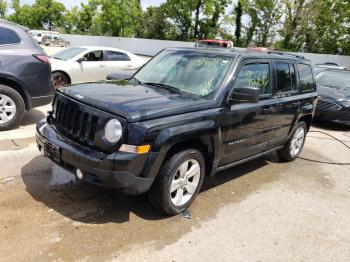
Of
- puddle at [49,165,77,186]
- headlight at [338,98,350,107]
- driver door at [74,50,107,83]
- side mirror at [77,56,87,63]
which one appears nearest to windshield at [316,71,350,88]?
headlight at [338,98,350,107]

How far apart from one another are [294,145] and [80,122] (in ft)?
13.7

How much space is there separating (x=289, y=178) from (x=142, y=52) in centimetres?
3959

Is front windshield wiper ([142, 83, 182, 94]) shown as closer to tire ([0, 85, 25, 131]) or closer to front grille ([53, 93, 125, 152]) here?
front grille ([53, 93, 125, 152])

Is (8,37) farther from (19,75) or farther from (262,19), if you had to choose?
(262,19)

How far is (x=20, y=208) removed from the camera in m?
4.07

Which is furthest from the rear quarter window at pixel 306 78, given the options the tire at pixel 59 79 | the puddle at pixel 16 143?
the tire at pixel 59 79

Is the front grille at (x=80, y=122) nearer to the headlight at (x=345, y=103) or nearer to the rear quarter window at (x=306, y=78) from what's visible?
the rear quarter window at (x=306, y=78)

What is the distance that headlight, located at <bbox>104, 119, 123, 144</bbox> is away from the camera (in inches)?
142

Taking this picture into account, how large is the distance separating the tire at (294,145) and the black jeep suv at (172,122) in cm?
73

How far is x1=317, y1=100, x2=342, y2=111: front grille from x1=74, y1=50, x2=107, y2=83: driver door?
620cm

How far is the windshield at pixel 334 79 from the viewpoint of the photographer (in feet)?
36.9

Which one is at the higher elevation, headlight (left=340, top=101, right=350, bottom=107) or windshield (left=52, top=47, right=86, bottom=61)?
windshield (left=52, top=47, right=86, bottom=61)

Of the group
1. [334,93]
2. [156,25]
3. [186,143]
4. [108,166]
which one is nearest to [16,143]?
[108,166]

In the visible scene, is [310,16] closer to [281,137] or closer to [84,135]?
[281,137]
